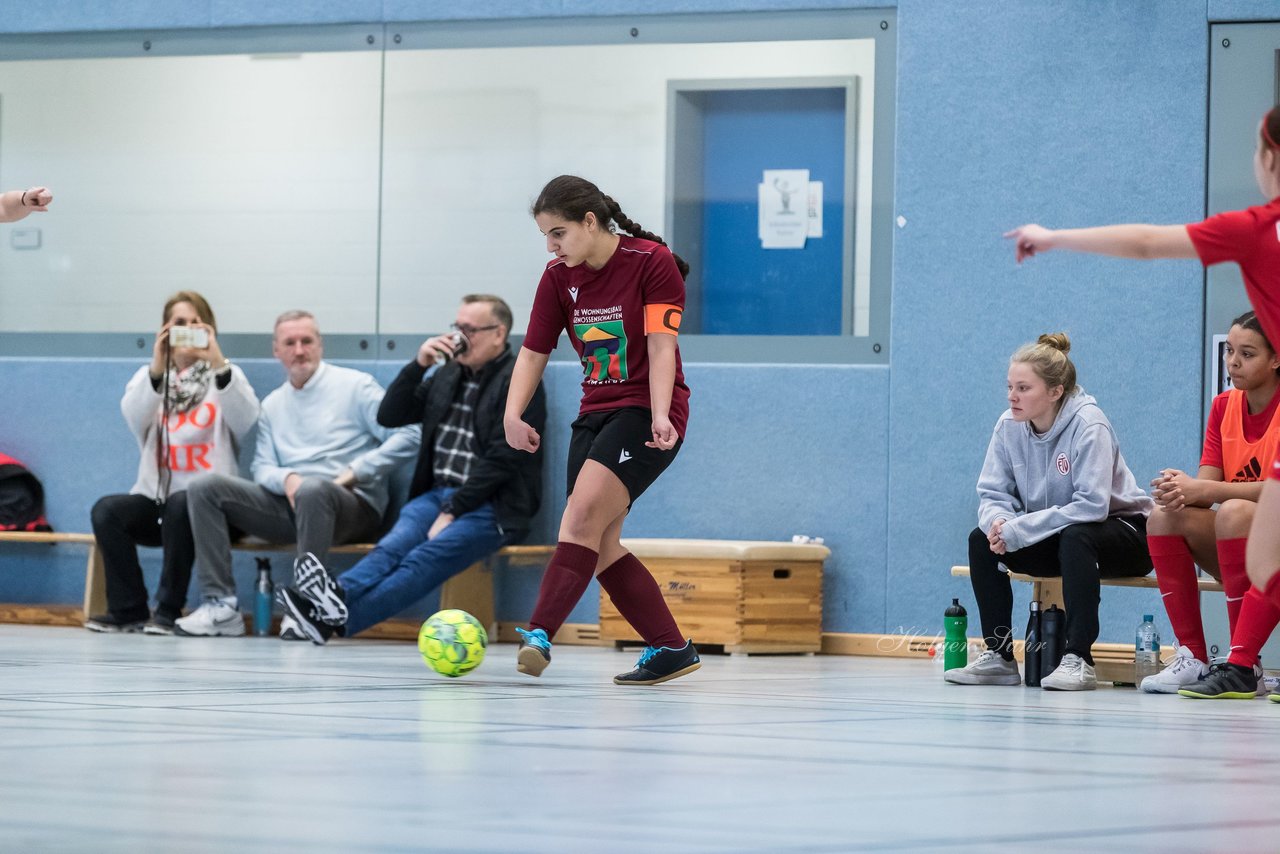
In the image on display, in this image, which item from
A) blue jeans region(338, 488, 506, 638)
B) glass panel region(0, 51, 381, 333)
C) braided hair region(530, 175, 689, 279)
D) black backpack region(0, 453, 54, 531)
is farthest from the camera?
glass panel region(0, 51, 381, 333)

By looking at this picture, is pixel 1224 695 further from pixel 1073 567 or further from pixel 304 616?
pixel 304 616

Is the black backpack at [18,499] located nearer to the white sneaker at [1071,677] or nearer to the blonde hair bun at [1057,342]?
the blonde hair bun at [1057,342]

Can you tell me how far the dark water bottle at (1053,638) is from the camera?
566 centimetres

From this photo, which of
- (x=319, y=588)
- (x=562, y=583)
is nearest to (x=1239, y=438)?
(x=562, y=583)

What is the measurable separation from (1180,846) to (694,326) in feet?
18.8

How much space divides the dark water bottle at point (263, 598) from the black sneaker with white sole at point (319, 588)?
93cm

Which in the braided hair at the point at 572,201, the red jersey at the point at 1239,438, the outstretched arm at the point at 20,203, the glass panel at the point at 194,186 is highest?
the glass panel at the point at 194,186

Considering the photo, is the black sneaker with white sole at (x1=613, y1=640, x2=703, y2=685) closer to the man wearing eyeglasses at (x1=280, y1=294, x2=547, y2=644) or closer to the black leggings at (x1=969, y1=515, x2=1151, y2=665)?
the black leggings at (x1=969, y1=515, x2=1151, y2=665)

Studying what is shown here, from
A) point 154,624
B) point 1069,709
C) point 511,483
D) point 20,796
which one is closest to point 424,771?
point 20,796

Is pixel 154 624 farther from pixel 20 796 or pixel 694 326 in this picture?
pixel 20 796

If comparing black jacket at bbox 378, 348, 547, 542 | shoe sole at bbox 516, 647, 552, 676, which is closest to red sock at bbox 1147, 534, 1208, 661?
shoe sole at bbox 516, 647, 552, 676

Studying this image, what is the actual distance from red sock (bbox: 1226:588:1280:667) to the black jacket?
2.98 meters

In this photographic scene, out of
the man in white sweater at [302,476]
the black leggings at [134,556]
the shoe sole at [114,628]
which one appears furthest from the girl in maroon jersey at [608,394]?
the shoe sole at [114,628]

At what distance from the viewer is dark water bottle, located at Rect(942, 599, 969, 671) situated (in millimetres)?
5875
